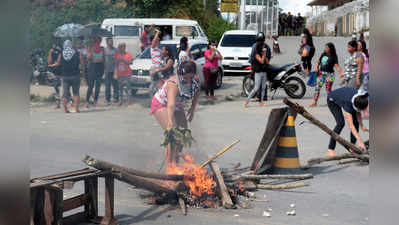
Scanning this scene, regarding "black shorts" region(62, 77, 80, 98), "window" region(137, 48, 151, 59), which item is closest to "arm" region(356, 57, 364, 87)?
"window" region(137, 48, 151, 59)

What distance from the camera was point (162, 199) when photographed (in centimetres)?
530

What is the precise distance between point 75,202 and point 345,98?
427 cm

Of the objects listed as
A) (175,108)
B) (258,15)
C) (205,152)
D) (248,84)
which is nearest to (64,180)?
(175,108)

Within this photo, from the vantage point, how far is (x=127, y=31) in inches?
547

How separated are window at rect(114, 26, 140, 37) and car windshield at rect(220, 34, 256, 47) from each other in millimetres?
7049

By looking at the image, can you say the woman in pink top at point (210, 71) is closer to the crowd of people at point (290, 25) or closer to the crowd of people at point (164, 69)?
the crowd of people at point (164, 69)

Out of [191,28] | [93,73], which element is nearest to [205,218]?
[93,73]

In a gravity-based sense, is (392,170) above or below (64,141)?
above

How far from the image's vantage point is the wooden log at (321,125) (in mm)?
6438

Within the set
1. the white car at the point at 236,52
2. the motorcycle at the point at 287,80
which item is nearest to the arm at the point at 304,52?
the motorcycle at the point at 287,80

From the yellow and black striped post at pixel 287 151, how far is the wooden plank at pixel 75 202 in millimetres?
2907

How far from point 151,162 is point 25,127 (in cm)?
566

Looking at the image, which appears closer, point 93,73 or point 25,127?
point 25,127

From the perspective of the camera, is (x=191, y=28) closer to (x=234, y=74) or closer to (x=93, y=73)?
(x=234, y=74)
